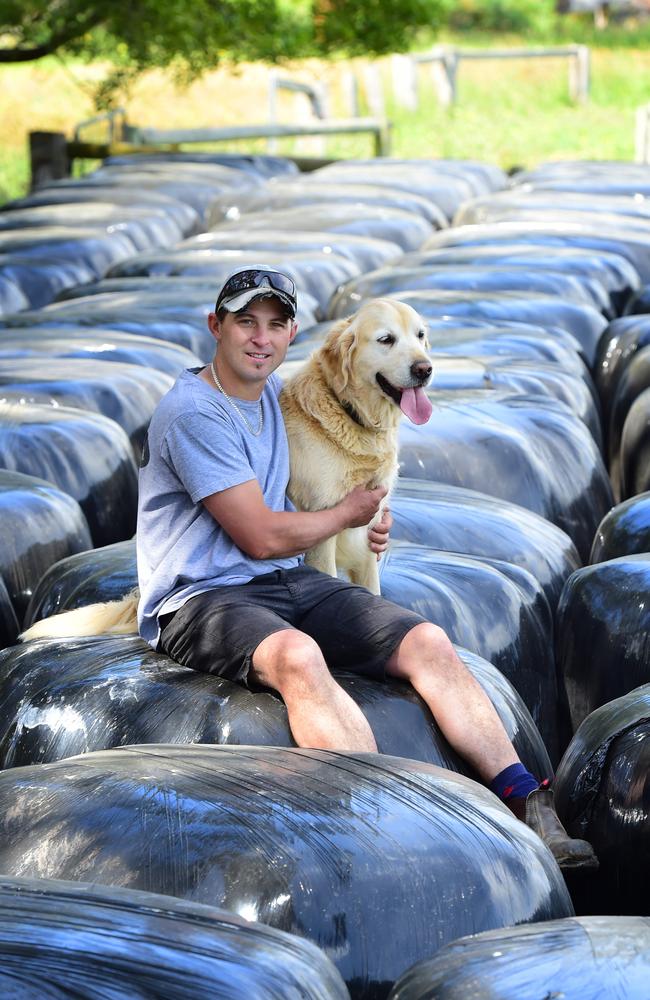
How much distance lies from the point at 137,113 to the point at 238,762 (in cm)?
3703

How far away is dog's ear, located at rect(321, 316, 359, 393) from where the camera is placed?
481 centimetres

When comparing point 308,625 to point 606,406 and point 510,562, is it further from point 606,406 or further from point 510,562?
point 606,406

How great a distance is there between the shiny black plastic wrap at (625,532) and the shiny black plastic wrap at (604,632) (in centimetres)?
48

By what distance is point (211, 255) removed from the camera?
1177 cm

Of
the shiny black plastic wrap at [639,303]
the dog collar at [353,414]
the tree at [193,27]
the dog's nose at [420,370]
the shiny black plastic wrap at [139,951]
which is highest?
the tree at [193,27]

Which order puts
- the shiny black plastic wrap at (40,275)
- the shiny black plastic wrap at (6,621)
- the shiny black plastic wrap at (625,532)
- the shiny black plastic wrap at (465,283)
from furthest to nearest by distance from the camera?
the shiny black plastic wrap at (40,275) → the shiny black plastic wrap at (465,283) → the shiny black plastic wrap at (625,532) → the shiny black plastic wrap at (6,621)

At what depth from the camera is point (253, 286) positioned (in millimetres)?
4246

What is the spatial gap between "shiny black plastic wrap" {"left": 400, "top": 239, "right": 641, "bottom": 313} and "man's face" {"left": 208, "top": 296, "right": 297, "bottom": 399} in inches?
265

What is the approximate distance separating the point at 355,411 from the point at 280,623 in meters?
1.00

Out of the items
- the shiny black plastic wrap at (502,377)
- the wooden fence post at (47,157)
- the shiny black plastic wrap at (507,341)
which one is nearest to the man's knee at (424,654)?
the shiny black plastic wrap at (502,377)

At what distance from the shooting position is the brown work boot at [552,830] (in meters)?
3.90

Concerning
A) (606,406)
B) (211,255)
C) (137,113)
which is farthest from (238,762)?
(137,113)

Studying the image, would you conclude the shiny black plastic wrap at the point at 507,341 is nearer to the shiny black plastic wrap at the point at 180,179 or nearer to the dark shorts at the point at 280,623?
the dark shorts at the point at 280,623

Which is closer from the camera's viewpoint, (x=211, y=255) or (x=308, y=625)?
(x=308, y=625)
